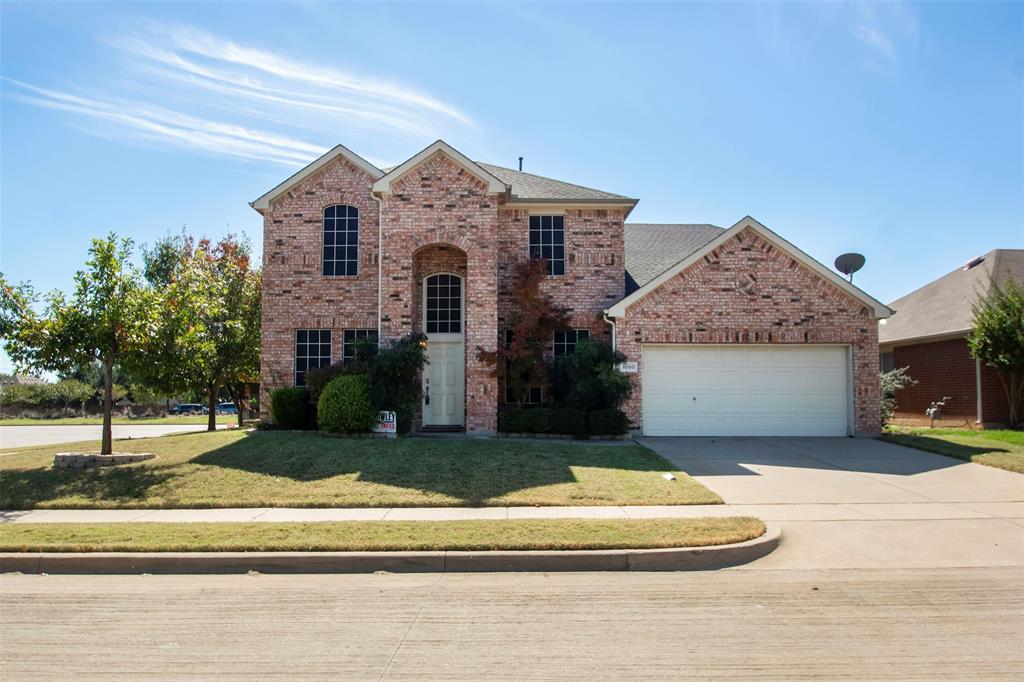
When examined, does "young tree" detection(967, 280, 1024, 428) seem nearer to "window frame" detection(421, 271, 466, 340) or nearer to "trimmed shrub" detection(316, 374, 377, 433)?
"window frame" detection(421, 271, 466, 340)

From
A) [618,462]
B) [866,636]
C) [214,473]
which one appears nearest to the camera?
[866,636]

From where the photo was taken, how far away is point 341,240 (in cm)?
1841

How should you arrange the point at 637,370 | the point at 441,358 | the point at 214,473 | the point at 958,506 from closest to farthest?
the point at 958,506 → the point at 214,473 → the point at 637,370 → the point at 441,358

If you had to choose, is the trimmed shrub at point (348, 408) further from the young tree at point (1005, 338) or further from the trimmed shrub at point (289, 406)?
the young tree at point (1005, 338)

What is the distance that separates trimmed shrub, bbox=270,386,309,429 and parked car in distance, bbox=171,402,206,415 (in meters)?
42.7

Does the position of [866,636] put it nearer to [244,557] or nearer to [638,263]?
[244,557]

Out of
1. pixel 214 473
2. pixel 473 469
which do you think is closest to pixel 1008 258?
pixel 473 469

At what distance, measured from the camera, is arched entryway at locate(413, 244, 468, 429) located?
17828 millimetres

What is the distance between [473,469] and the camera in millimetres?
11648

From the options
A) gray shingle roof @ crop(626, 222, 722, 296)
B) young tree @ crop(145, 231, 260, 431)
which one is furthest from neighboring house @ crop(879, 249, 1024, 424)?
young tree @ crop(145, 231, 260, 431)

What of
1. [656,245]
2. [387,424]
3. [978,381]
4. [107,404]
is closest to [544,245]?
[656,245]

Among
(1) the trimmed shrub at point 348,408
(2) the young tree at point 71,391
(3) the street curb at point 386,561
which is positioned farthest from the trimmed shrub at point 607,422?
(2) the young tree at point 71,391

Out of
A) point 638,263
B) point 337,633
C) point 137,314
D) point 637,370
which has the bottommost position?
point 337,633

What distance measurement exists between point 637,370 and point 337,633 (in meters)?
12.1
